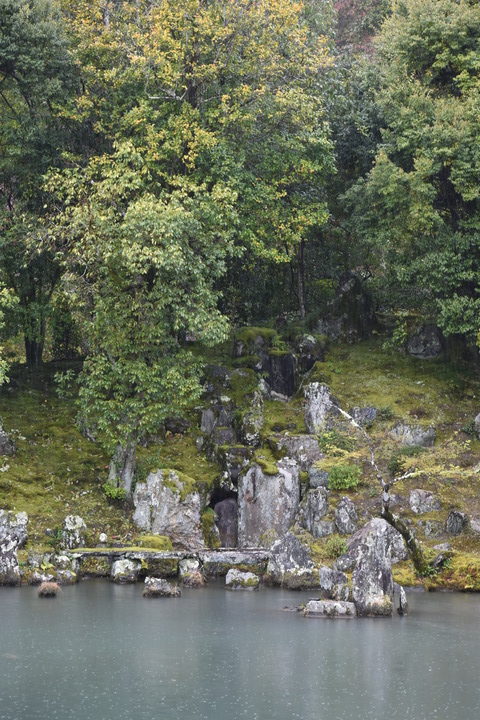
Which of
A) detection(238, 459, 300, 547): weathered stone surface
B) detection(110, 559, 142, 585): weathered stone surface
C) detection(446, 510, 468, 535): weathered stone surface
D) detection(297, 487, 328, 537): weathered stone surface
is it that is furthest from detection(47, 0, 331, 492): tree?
detection(446, 510, 468, 535): weathered stone surface

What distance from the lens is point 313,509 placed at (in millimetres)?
42781

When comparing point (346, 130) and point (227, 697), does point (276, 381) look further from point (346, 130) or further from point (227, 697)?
point (227, 697)

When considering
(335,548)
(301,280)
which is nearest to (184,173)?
(301,280)

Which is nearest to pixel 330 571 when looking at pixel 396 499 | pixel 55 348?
pixel 396 499

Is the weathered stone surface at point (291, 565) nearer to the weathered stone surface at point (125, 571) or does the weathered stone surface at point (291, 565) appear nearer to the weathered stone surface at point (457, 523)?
the weathered stone surface at point (125, 571)

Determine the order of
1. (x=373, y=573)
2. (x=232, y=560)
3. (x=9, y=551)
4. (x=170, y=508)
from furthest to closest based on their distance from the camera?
(x=170, y=508)
(x=232, y=560)
(x=9, y=551)
(x=373, y=573)

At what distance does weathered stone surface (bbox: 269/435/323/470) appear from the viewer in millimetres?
45562

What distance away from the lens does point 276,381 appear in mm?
53031

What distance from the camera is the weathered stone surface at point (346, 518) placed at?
41812 mm

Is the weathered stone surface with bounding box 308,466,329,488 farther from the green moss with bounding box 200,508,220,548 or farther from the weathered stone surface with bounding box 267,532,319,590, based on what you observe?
the weathered stone surface with bounding box 267,532,319,590

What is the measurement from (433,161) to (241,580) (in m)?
22.9

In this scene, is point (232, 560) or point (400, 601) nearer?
point (400, 601)

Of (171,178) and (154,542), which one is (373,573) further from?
(171,178)

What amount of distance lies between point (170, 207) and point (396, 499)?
16.2 m
